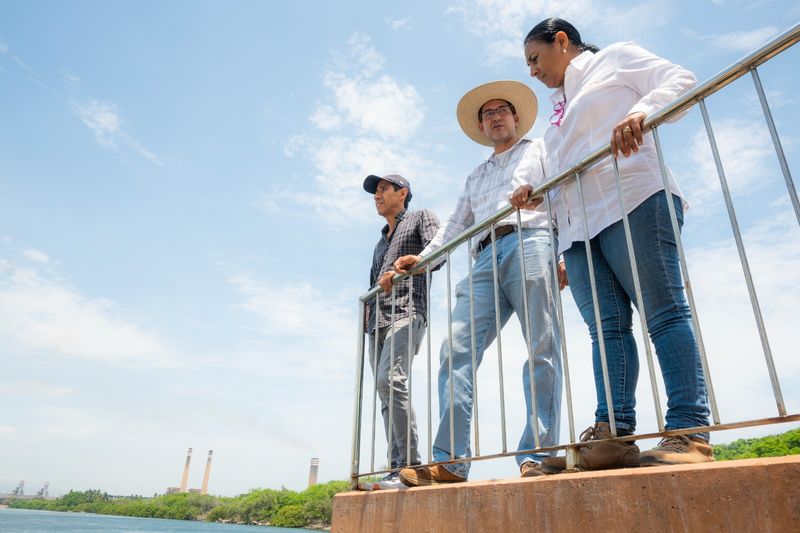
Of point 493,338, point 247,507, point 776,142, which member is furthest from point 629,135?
point 247,507

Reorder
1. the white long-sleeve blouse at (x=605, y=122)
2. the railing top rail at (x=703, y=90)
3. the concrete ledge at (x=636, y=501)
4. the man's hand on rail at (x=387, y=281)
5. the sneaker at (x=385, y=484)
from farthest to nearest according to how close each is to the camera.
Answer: the man's hand on rail at (x=387, y=281)
the sneaker at (x=385, y=484)
the white long-sleeve blouse at (x=605, y=122)
the railing top rail at (x=703, y=90)
the concrete ledge at (x=636, y=501)

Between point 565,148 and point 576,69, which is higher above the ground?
point 576,69

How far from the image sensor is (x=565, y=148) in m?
2.17

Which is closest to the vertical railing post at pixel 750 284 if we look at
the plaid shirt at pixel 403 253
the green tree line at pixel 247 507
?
the plaid shirt at pixel 403 253

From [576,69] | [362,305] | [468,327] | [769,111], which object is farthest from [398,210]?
[769,111]

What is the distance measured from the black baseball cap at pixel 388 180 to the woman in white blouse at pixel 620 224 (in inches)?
63.5

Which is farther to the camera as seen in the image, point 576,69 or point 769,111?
point 576,69

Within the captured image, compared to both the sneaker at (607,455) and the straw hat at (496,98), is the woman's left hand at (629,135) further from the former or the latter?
the straw hat at (496,98)

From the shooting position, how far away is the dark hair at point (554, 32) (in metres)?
2.34

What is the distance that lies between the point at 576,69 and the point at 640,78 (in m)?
0.31

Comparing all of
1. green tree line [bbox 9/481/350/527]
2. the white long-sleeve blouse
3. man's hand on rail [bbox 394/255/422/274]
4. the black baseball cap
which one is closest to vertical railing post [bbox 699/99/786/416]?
the white long-sleeve blouse

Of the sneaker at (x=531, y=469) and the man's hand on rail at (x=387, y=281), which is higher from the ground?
the man's hand on rail at (x=387, y=281)

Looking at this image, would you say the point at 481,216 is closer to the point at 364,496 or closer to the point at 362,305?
the point at 362,305

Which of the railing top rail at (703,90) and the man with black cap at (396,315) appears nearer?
the railing top rail at (703,90)
